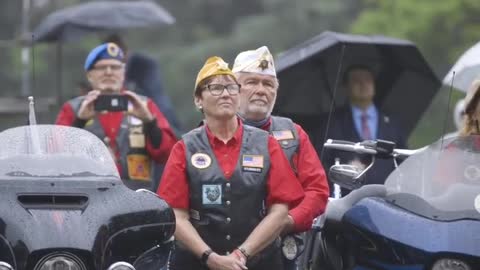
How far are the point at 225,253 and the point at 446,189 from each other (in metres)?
1.31

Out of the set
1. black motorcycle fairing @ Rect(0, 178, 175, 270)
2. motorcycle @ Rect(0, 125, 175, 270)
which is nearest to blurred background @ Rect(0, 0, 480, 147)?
motorcycle @ Rect(0, 125, 175, 270)

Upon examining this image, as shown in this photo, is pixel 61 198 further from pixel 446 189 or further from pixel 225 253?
pixel 446 189

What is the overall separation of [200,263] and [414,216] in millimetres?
1320

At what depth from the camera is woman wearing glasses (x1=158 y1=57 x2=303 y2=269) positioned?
10789mm

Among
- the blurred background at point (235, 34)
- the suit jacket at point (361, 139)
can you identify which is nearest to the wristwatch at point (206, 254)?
the suit jacket at point (361, 139)

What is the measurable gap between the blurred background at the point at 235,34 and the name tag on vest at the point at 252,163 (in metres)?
17.2

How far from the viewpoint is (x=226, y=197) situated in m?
→ 10.8

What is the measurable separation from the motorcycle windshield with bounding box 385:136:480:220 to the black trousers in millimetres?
786

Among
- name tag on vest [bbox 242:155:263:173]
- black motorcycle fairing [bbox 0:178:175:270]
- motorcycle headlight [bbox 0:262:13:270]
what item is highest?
name tag on vest [bbox 242:155:263:173]

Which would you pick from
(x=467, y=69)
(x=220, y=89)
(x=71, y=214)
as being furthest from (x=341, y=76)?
(x=71, y=214)

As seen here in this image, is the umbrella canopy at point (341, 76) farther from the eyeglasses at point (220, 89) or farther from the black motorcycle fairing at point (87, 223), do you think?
the black motorcycle fairing at point (87, 223)

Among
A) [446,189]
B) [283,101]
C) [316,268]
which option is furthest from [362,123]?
[446,189]

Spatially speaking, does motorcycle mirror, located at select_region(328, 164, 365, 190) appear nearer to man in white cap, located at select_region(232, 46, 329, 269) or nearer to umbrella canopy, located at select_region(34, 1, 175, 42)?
man in white cap, located at select_region(232, 46, 329, 269)

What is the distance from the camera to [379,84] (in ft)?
53.5
